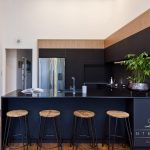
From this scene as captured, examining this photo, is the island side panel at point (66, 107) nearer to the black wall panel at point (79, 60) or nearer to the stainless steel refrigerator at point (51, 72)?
the stainless steel refrigerator at point (51, 72)

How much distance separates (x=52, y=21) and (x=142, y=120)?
4769 mm

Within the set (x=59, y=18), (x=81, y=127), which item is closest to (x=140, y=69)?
(x=81, y=127)

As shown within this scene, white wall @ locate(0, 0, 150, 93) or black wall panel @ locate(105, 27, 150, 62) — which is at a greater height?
white wall @ locate(0, 0, 150, 93)

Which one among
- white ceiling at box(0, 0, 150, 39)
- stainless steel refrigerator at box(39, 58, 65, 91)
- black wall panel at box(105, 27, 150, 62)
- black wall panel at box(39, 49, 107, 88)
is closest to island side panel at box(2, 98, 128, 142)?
black wall panel at box(105, 27, 150, 62)

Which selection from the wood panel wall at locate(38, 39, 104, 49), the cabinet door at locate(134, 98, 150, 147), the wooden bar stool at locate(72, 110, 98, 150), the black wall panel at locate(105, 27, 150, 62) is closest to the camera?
the black wall panel at locate(105, 27, 150, 62)

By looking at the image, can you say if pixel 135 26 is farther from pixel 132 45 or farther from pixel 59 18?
pixel 59 18

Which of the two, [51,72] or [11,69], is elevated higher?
[11,69]

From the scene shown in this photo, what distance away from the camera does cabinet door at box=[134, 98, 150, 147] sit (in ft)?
11.5

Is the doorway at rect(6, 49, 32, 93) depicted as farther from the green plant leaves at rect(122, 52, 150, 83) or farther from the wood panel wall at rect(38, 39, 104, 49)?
the green plant leaves at rect(122, 52, 150, 83)

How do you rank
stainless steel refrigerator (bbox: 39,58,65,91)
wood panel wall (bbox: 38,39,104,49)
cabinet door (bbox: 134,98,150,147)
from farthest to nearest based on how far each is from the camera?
wood panel wall (bbox: 38,39,104,49), stainless steel refrigerator (bbox: 39,58,65,91), cabinet door (bbox: 134,98,150,147)

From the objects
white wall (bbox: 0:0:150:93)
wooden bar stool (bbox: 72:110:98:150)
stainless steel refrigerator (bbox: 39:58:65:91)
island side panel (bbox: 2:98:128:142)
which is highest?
white wall (bbox: 0:0:150:93)

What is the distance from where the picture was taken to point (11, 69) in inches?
303

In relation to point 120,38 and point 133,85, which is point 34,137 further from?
point 120,38

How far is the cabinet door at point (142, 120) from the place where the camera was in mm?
3516
